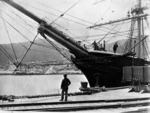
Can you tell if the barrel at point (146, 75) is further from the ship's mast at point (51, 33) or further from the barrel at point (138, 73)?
the ship's mast at point (51, 33)

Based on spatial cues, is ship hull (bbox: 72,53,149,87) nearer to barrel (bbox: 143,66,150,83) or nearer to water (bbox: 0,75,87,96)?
barrel (bbox: 143,66,150,83)

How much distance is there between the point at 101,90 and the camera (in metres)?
14.2

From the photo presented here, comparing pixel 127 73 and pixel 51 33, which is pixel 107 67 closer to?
pixel 127 73

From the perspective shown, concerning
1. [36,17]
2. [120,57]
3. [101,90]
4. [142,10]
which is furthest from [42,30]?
[142,10]

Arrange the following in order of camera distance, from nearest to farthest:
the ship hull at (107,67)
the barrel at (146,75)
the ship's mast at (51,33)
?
the ship's mast at (51,33)
the barrel at (146,75)
the ship hull at (107,67)

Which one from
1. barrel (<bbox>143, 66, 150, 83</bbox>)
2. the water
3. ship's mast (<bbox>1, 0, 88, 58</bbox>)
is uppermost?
ship's mast (<bbox>1, 0, 88, 58</bbox>)

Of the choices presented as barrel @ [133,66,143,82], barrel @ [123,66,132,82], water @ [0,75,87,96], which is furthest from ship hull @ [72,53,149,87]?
water @ [0,75,87,96]

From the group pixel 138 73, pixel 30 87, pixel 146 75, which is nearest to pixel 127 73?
pixel 138 73

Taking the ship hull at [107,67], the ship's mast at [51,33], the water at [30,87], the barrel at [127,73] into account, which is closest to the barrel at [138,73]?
Result: the barrel at [127,73]

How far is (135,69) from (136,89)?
12.7 feet

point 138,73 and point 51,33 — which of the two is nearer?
point 51,33

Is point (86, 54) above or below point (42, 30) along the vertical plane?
below

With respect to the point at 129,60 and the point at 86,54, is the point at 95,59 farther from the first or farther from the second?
the point at 129,60

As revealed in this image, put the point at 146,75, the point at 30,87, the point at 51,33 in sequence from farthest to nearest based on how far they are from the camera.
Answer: the point at 30,87
the point at 146,75
the point at 51,33
